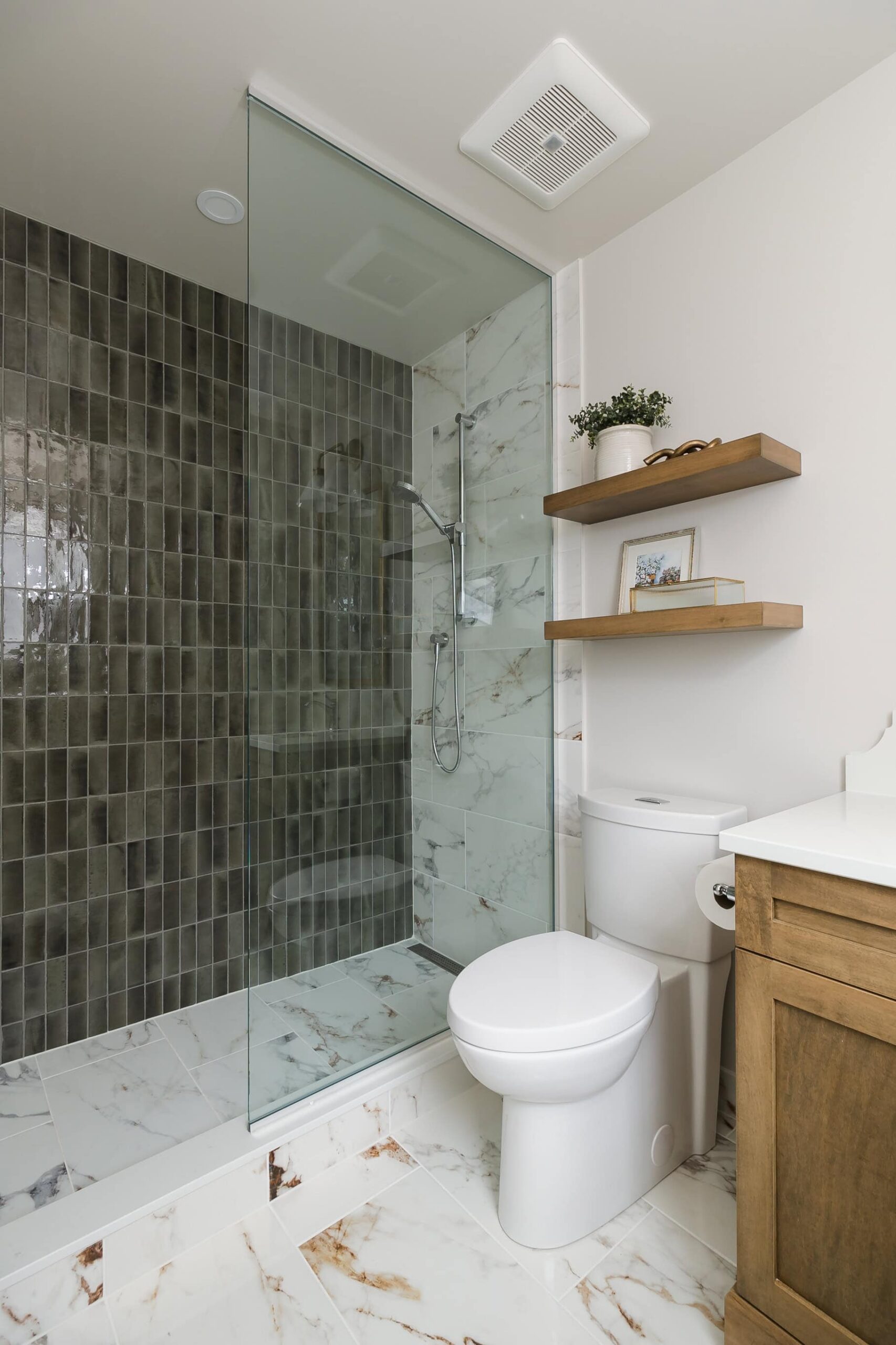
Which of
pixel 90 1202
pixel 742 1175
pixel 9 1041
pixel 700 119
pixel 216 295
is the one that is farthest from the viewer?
pixel 216 295

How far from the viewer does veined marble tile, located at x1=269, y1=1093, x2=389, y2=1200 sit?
1481 mm

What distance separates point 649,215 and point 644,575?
3.40ft

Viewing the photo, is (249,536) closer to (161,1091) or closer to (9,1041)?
(161,1091)

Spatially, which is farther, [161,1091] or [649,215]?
[649,215]

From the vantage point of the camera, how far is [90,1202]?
4.26ft

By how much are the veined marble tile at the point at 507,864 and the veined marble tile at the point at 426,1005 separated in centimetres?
29

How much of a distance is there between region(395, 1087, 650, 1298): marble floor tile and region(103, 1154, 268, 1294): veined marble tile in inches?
14.9

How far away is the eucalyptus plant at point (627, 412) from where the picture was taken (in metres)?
1.86

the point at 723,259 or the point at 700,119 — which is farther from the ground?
the point at 700,119

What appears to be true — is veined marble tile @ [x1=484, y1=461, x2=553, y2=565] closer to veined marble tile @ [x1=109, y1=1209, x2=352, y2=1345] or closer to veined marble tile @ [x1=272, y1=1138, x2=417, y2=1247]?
veined marble tile @ [x1=272, y1=1138, x2=417, y2=1247]

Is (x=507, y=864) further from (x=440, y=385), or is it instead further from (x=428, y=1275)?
(x=440, y=385)

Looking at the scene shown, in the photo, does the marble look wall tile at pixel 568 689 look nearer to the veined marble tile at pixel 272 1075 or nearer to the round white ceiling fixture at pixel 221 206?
the veined marble tile at pixel 272 1075

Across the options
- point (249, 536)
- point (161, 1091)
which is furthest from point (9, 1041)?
point (249, 536)

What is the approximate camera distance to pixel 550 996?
1.34m
